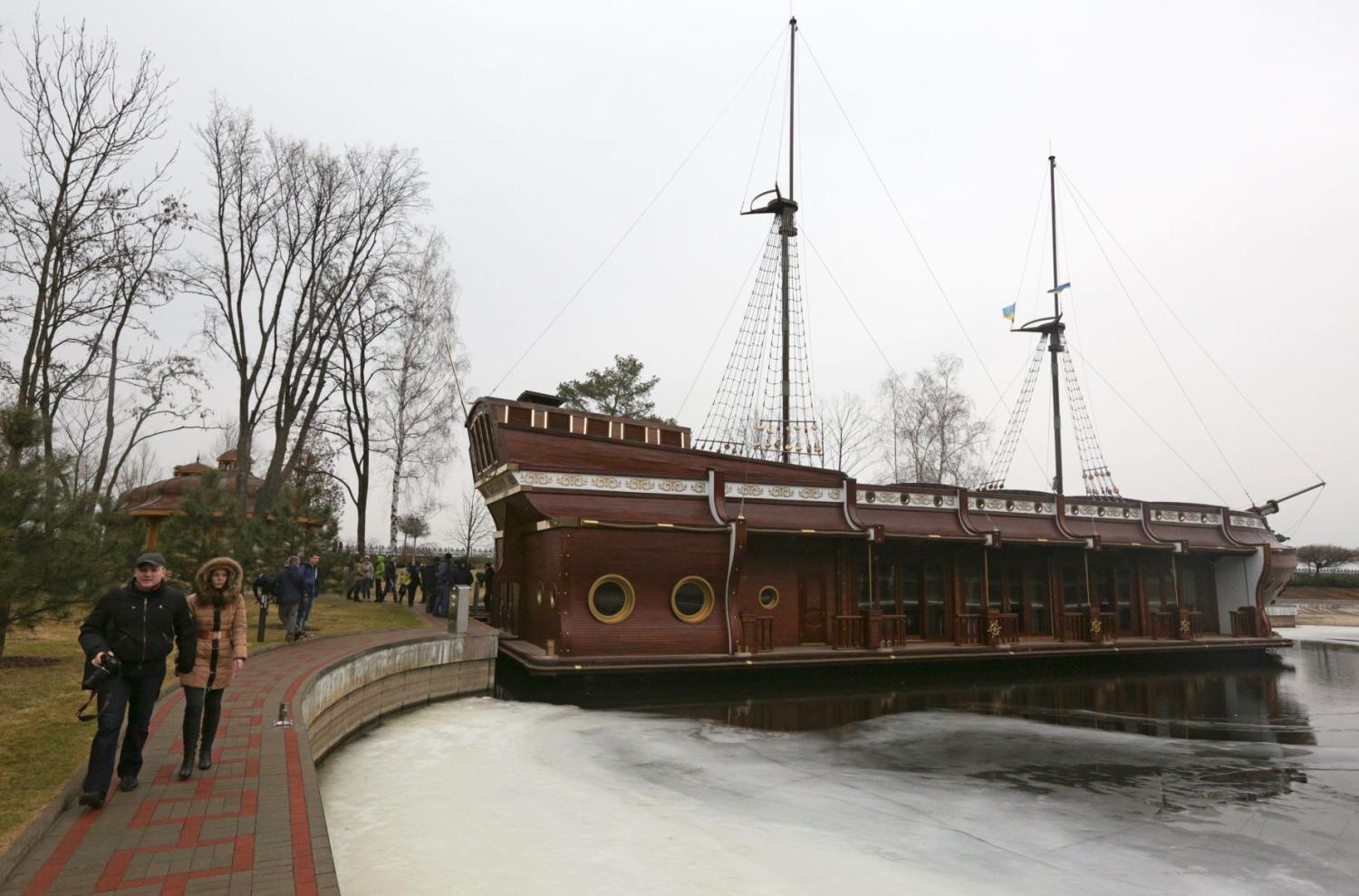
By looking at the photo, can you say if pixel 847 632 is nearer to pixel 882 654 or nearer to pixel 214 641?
pixel 882 654

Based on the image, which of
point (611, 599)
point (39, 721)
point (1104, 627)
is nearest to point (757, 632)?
point (611, 599)

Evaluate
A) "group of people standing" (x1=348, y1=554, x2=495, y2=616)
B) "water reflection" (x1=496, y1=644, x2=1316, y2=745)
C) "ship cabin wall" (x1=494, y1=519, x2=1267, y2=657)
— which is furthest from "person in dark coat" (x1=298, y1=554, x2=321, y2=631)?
"group of people standing" (x1=348, y1=554, x2=495, y2=616)

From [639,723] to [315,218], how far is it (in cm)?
1658

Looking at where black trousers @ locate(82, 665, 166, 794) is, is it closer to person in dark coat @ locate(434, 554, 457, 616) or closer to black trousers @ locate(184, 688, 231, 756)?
black trousers @ locate(184, 688, 231, 756)

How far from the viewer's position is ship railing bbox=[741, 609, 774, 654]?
493 inches

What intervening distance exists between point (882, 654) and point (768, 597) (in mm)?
2244

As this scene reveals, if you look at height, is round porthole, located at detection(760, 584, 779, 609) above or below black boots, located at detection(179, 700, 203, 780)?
above

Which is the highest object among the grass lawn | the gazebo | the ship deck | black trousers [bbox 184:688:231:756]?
the gazebo

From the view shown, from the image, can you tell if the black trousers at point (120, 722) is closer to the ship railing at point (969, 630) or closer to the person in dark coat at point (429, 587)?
the person in dark coat at point (429, 587)

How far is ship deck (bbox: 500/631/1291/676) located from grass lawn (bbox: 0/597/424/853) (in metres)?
3.73

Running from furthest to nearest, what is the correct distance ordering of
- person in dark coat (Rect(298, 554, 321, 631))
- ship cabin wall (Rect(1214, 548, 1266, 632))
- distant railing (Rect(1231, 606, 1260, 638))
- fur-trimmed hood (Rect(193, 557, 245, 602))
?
1. ship cabin wall (Rect(1214, 548, 1266, 632))
2. distant railing (Rect(1231, 606, 1260, 638))
3. person in dark coat (Rect(298, 554, 321, 631))
4. fur-trimmed hood (Rect(193, 557, 245, 602))

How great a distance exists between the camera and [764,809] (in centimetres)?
632

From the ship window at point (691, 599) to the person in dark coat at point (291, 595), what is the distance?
220 inches

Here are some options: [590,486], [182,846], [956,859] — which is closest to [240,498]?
[590,486]
